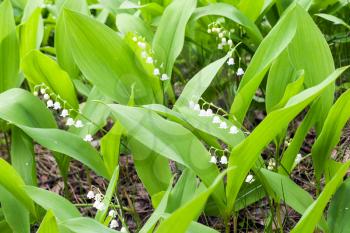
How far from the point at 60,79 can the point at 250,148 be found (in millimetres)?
805

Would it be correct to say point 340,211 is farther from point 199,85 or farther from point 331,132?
point 199,85

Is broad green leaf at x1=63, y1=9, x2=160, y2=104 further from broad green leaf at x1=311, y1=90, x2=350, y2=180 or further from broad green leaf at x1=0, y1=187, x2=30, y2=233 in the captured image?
broad green leaf at x1=311, y1=90, x2=350, y2=180

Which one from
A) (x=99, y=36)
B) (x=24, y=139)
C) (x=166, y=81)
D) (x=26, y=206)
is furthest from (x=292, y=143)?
(x=24, y=139)

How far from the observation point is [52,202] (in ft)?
5.28

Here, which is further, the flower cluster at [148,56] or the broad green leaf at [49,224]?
the flower cluster at [148,56]

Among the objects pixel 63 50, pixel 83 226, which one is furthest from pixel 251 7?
pixel 83 226

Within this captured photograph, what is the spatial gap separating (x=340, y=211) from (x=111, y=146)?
0.65 meters

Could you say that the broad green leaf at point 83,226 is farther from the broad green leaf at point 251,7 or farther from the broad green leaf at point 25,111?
the broad green leaf at point 251,7

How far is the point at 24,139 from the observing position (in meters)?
2.10

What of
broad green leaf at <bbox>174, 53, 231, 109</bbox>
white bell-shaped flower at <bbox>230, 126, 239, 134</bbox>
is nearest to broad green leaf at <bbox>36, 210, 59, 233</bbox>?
white bell-shaped flower at <bbox>230, 126, 239, 134</bbox>

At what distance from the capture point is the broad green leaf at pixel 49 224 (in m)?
1.28

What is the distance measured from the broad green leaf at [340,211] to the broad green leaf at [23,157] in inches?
38.1

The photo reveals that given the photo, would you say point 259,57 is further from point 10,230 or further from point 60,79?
point 10,230

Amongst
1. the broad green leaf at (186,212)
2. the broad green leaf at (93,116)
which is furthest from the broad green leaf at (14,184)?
the broad green leaf at (186,212)
